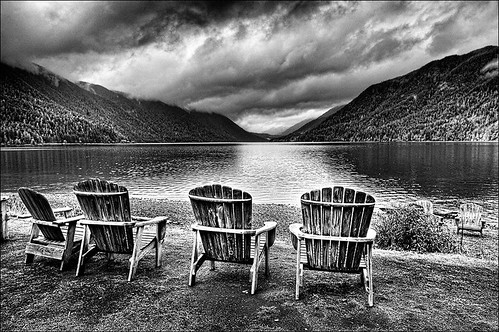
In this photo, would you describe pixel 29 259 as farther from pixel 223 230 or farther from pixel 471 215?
pixel 471 215

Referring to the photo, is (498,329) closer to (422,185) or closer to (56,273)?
(56,273)

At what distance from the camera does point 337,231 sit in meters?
4.49

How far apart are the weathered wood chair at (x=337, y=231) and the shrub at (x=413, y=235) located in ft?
17.3

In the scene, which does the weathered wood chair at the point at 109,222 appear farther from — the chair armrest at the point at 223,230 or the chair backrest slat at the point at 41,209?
the chair armrest at the point at 223,230

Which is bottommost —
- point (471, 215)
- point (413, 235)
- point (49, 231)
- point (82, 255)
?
point (471, 215)

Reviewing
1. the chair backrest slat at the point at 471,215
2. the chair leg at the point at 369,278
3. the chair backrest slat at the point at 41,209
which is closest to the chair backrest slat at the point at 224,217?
the chair leg at the point at 369,278

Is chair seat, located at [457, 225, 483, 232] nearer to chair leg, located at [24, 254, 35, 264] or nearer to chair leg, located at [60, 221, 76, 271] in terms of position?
chair leg, located at [60, 221, 76, 271]

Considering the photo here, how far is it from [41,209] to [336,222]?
4.82 metres

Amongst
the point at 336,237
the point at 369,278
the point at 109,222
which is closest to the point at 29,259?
the point at 109,222

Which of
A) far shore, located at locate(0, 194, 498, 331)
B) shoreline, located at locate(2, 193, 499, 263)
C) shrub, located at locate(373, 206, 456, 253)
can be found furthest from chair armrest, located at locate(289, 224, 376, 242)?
shrub, located at locate(373, 206, 456, 253)

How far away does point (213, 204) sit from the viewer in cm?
467

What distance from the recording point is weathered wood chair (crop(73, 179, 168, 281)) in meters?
5.00

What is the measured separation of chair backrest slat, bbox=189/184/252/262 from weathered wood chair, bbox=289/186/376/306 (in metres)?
0.77

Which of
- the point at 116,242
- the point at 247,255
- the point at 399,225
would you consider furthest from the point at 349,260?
the point at 399,225
